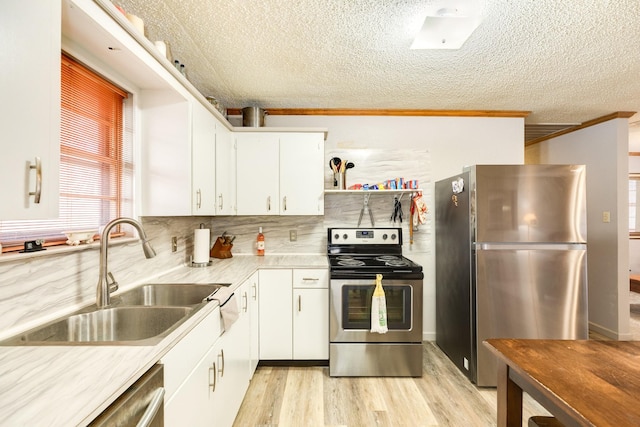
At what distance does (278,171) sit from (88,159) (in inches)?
59.3

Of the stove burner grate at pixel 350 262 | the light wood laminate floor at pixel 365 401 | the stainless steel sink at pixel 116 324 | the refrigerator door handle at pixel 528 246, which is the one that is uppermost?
the refrigerator door handle at pixel 528 246

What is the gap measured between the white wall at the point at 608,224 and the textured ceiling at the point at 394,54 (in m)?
0.40

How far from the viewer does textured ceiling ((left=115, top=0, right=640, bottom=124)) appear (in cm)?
164

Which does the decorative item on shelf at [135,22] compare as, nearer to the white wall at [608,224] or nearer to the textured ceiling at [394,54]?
the textured ceiling at [394,54]

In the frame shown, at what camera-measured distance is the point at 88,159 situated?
159 centimetres

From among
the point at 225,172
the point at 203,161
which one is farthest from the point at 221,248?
the point at 203,161

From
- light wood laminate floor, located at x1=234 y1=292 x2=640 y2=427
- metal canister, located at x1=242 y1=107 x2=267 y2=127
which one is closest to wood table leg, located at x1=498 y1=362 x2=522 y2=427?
light wood laminate floor, located at x1=234 y1=292 x2=640 y2=427

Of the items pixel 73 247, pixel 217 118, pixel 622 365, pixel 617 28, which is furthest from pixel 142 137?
pixel 617 28

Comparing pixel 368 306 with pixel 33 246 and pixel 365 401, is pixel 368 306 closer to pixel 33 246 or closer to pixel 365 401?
pixel 365 401

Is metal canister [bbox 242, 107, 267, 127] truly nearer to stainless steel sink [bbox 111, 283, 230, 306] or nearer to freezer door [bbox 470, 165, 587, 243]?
stainless steel sink [bbox 111, 283, 230, 306]

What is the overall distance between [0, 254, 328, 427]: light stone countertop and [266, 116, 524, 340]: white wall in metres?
2.35

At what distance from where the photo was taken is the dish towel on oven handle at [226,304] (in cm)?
158

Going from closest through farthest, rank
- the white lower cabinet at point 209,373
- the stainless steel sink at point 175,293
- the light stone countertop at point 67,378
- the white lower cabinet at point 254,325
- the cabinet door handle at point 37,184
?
the light stone countertop at point 67,378 < the cabinet door handle at point 37,184 < the white lower cabinet at point 209,373 < the stainless steel sink at point 175,293 < the white lower cabinet at point 254,325

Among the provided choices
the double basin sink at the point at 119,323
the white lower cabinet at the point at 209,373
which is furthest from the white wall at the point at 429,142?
the double basin sink at the point at 119,323
